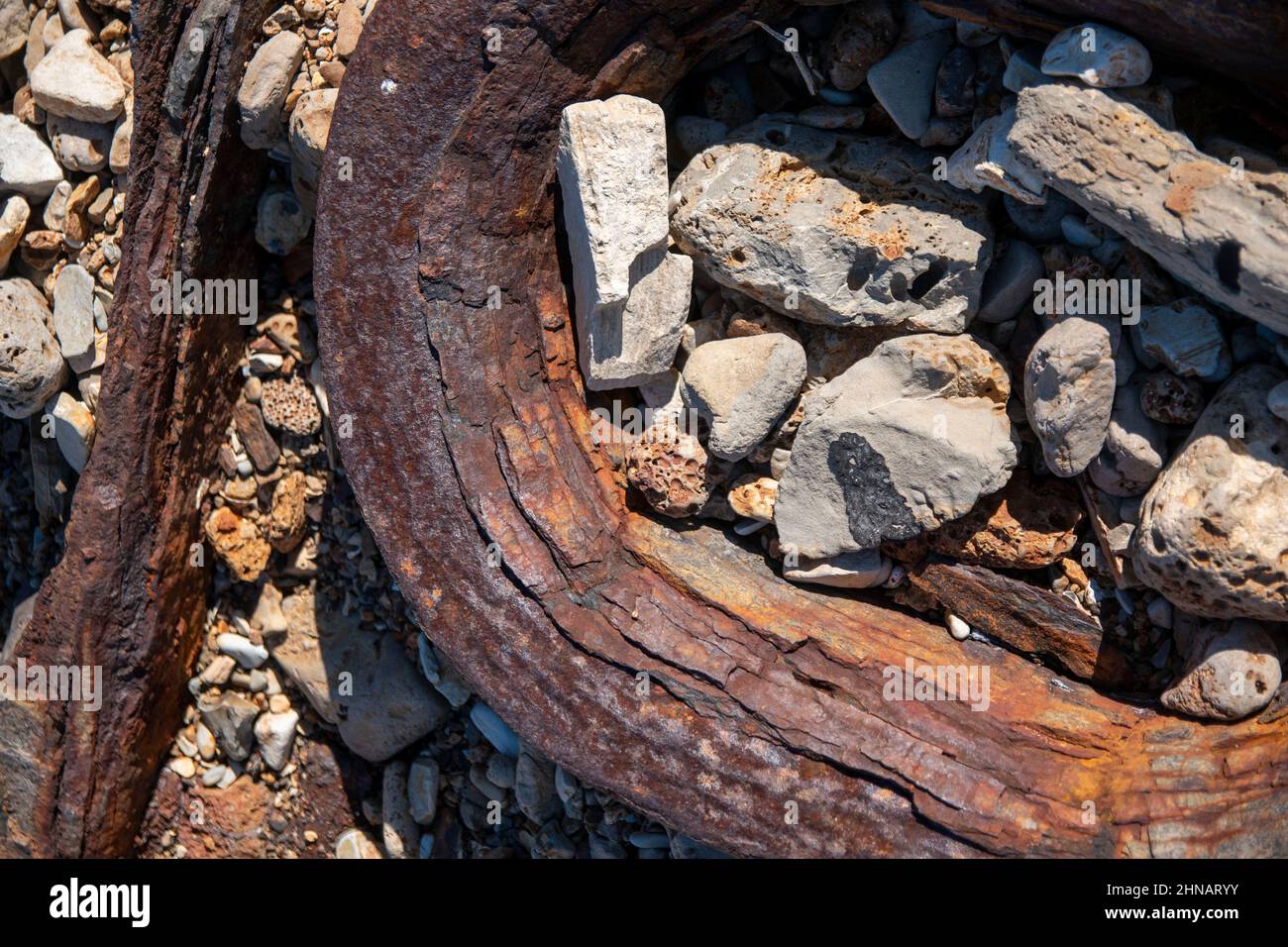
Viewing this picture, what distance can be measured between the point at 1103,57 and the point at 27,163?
3.10 m

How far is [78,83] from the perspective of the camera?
2.97 meters

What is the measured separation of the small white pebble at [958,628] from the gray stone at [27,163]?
3054 mm

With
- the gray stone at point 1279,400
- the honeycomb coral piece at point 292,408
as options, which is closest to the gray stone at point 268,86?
the honeycomb coral piece at point 292,408

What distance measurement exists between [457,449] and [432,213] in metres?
0.59

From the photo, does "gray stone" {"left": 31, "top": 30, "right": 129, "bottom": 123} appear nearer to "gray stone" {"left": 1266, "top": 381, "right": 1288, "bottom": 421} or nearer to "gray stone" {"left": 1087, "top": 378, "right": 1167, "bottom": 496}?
"gray stone" {"left": 1087, "top": 378, "right": 1167, "bottom": 496}

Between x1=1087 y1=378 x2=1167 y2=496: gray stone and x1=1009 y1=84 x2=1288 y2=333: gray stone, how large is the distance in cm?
31

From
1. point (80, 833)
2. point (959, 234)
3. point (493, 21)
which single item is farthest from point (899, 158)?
point (80, 833)

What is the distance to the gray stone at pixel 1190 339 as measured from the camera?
7.34 feet

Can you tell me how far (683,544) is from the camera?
268cm

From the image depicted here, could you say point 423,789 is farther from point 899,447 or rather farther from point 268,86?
point 268,86

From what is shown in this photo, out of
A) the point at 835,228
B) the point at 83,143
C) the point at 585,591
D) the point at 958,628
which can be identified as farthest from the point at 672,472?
the point at 83,143

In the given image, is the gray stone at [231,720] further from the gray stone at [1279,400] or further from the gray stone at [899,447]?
the gray stone at [1279,400]

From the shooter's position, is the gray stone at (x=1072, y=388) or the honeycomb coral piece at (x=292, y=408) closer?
the gray stone at (x=1072, y=388)

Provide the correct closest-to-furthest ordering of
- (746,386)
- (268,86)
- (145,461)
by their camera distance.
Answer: (746,386) < (268,86) < (145,461)
